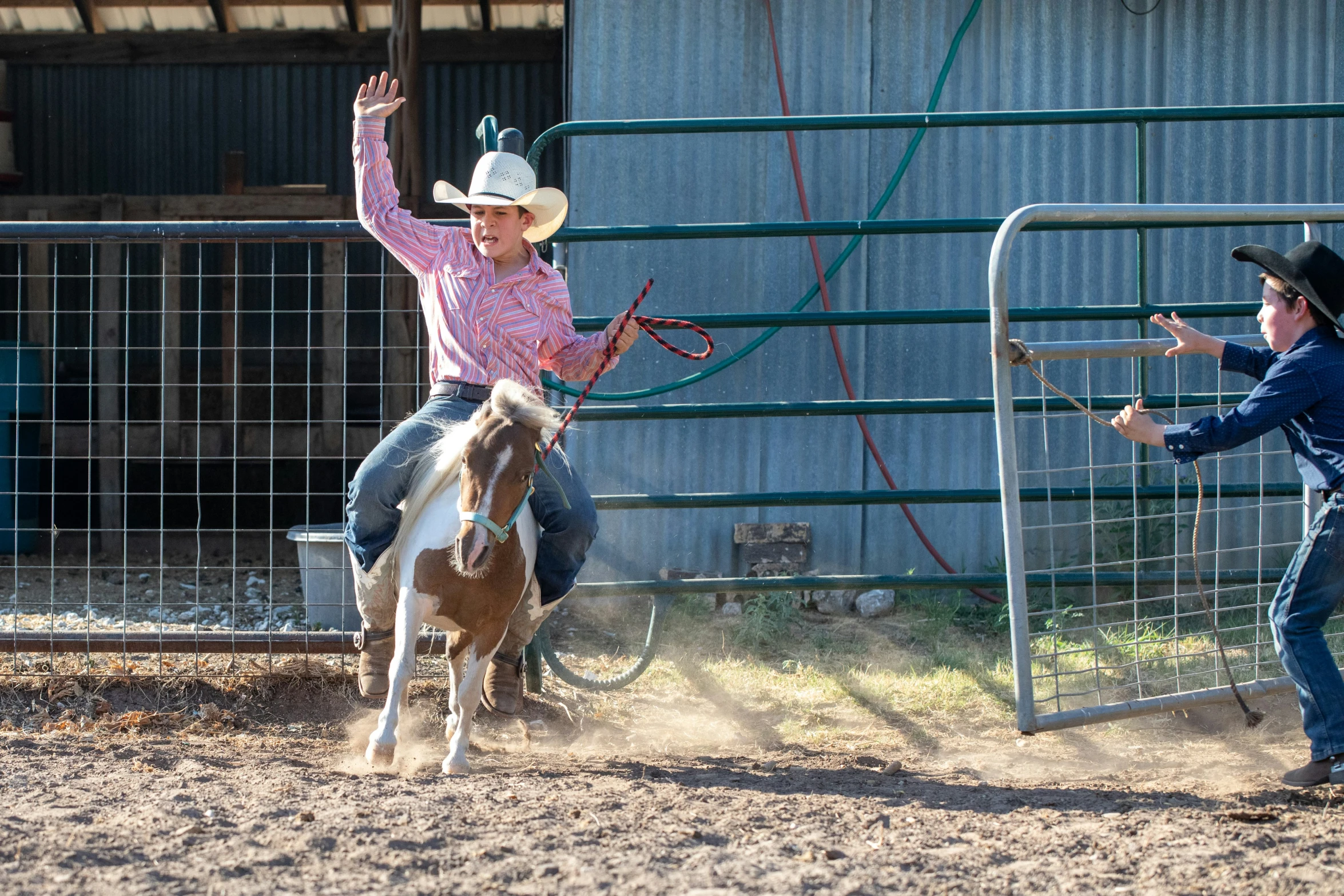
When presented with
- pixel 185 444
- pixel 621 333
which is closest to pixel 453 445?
pixel 621 333

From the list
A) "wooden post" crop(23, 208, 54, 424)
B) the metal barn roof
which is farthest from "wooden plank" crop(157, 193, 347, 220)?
the metal barn roof

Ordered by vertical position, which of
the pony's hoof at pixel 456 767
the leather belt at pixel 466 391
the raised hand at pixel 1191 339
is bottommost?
the pony's hoof at pixel 456 767

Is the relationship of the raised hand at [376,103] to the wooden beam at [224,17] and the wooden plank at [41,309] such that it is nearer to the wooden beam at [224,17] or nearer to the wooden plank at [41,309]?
the wooden plank at [41,309]

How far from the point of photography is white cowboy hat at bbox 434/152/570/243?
3.90 m

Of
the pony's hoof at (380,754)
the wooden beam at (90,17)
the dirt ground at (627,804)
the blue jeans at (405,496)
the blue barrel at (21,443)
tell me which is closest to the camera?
the dirt ground at (627,804)

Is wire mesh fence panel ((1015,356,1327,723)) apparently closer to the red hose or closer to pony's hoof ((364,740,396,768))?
the red hose

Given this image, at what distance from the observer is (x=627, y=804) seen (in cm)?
332

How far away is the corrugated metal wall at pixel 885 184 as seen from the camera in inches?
Result: 245

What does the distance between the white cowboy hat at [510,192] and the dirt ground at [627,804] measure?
1.85 meters

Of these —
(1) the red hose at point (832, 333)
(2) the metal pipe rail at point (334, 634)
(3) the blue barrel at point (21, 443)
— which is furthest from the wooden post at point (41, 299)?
(1) the red hose at point (832, 333)

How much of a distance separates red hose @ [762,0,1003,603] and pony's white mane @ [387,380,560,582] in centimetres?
266

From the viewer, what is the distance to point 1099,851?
2.94 metres

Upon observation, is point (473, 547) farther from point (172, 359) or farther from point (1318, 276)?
point (172, 359)

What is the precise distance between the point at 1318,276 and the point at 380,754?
3.05 metres
